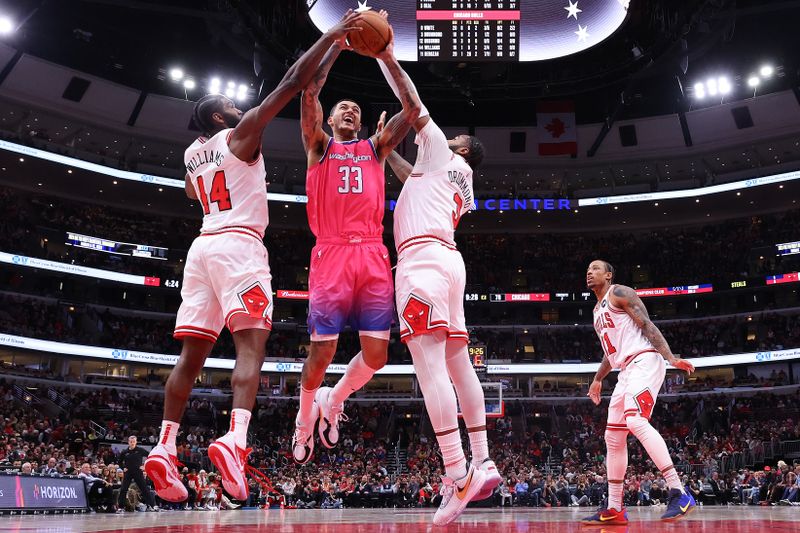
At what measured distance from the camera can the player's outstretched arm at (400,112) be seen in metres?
5.28

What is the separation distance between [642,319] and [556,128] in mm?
29288

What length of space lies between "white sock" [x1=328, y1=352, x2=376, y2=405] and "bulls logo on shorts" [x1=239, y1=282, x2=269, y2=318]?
113 cm

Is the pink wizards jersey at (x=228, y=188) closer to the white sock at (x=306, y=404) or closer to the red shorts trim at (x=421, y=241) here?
the red shorts trim at (x=421, y=241)

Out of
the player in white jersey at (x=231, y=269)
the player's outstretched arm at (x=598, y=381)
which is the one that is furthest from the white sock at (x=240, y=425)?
the player's outstretched arm at (x=598, y=381)

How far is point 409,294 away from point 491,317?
121ft

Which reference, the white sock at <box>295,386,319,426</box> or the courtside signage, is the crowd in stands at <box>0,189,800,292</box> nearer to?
the courtside signage

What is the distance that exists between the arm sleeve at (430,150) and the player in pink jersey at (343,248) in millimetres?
153

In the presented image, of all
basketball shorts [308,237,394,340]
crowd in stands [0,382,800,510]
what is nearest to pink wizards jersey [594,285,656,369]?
basketball shorts [308,237,394,340]

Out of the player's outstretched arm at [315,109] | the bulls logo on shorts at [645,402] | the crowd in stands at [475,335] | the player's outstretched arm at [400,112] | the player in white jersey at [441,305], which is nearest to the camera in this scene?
the player in white jersey at [441,305]

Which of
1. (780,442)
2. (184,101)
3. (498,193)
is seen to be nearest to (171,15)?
(184,101)

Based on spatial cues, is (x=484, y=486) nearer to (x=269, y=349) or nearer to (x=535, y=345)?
(x=269, y=349)

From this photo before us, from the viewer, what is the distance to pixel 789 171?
34.3 m

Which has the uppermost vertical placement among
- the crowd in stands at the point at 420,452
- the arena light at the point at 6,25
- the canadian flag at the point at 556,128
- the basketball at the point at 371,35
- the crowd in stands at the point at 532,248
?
the arena light at the point at 6,25

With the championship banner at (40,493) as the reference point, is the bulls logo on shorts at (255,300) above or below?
above
